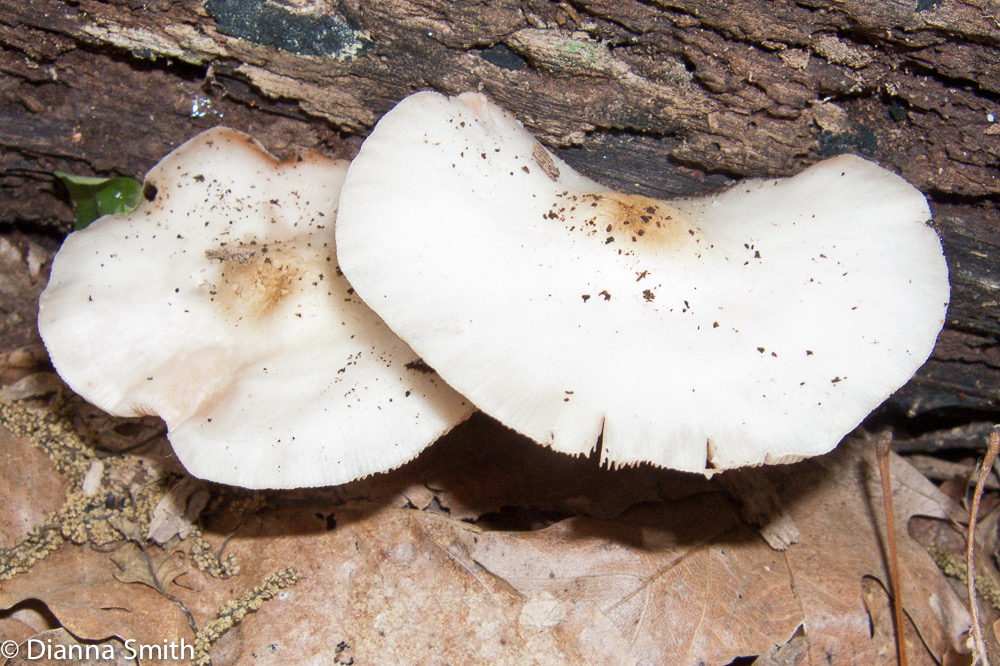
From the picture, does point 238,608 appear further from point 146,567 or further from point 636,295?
point 636,295

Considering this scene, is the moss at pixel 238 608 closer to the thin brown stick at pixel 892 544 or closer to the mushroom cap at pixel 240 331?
the mushroom cap at pixel 240 331

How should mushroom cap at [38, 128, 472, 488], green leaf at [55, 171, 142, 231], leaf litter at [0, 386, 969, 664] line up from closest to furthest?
mushroom cap at [38, 128, 472, 488]
leaf litter at [0, 386, 969, 664]
green leaf at [55, 171, 142, 231]

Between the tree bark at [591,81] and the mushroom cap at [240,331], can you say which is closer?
the mushroom cap at [240,331]

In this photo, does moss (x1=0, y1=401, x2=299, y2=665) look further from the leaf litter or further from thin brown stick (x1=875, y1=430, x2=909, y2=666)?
thin brown stick (x1=875, y1=430, x2=909, y2=666)

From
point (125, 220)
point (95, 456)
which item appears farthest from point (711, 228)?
point (95, 456)

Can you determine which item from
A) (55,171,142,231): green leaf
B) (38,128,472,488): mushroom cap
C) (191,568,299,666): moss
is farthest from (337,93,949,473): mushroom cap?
(55,171,142,231): green leaf

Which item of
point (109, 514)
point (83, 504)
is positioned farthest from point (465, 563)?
point (83, 504)

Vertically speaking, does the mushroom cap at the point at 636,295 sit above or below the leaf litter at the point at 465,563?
above

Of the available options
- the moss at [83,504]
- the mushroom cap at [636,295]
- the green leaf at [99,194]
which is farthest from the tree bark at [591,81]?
the moss at [83,504]
